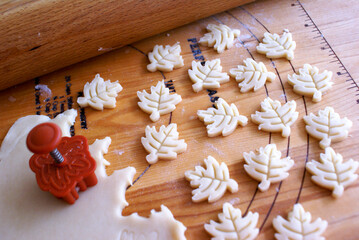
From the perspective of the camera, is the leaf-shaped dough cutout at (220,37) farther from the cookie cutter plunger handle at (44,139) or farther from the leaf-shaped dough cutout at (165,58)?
the cookie cutter plunger handle at (44,139)

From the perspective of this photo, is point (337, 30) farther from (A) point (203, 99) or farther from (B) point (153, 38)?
(B) point (153, 38)

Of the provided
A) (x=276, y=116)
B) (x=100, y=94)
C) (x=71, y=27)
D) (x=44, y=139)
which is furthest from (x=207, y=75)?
(x=44, y=139)

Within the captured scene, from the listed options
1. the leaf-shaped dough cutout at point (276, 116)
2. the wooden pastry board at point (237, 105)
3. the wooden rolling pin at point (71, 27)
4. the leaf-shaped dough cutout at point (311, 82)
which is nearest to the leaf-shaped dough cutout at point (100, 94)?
the wooden pastry board at point (237, 105)

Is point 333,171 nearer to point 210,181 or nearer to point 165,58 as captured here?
point 210,181

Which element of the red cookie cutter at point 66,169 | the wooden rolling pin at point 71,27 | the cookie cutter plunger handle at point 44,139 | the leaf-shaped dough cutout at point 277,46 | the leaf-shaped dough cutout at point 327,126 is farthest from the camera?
the leaf-shaped dough cutout at point 277,46

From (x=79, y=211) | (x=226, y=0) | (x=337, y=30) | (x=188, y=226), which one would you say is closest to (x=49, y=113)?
(x=79, y=211)
